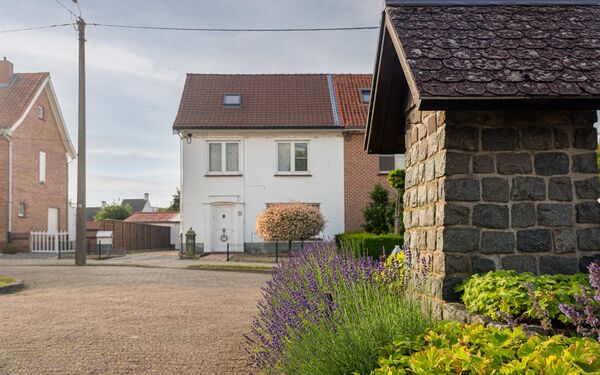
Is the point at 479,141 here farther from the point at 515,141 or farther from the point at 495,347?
the point at 495,347

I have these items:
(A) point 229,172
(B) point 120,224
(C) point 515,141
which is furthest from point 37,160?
(C) point 515,141

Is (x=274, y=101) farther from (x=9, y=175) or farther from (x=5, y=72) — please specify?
(x=5, y=72)

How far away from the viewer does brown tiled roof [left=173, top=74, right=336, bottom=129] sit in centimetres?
2416

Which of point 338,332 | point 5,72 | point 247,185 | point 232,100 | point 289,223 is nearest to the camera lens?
point 338,332

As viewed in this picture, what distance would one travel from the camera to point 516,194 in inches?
218

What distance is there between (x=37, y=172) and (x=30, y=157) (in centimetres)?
Answer: 107

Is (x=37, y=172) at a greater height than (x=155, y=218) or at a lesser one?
greater

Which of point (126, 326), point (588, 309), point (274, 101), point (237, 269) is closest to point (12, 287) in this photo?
point (126, 326)

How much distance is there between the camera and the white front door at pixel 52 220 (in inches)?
1209

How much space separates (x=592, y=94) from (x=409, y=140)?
2.55 m

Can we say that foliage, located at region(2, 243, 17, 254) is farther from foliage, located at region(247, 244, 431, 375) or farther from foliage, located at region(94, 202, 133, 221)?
foliage, located at region(94, 202, 133, 221)

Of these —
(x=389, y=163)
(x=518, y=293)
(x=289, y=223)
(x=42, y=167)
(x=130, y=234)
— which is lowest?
(x=130, y=234)

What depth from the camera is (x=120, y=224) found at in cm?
2980

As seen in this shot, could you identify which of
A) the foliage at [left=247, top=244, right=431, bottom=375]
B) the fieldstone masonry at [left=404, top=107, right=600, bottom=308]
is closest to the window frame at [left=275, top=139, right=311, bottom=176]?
the fieldstone masonry at [left=404, top=107, right=600, bottom=308]
